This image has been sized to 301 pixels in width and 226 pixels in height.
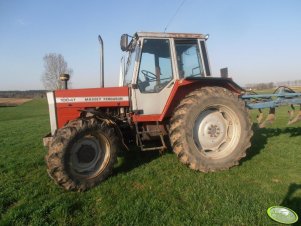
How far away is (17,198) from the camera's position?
4445mm

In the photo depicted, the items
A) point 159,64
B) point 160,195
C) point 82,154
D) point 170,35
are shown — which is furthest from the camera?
point 159,64

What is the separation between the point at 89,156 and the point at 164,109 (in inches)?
66.9

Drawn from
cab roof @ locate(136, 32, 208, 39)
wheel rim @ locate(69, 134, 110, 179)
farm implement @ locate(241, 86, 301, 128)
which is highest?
cab roof @ locate(136, 32, 208, 39)

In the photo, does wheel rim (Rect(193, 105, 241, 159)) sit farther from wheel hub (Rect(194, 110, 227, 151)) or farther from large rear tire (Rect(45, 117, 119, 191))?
large rear tire (Rect(45, 117, 119, 191))

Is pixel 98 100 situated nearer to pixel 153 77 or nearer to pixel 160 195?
pixel 153 77

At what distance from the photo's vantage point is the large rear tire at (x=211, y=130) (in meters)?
5.13

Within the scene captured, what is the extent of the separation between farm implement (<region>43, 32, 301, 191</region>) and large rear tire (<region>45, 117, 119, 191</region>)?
18 mm

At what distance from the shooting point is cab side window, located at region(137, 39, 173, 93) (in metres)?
5.46

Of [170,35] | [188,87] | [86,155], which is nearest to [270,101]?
[188,87]

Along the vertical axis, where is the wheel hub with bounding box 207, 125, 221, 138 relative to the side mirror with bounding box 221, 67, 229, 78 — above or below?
below

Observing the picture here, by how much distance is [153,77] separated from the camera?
18.3 ft

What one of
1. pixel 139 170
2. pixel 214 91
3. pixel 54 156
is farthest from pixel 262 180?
pixel 54 156

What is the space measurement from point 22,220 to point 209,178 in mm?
3010

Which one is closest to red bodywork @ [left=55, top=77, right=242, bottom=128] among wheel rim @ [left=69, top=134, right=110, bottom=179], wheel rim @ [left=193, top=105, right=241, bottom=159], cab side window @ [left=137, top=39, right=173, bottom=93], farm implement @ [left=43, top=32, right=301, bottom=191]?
farm implement @ [left=43, top=32, right=301, bottom=191]
